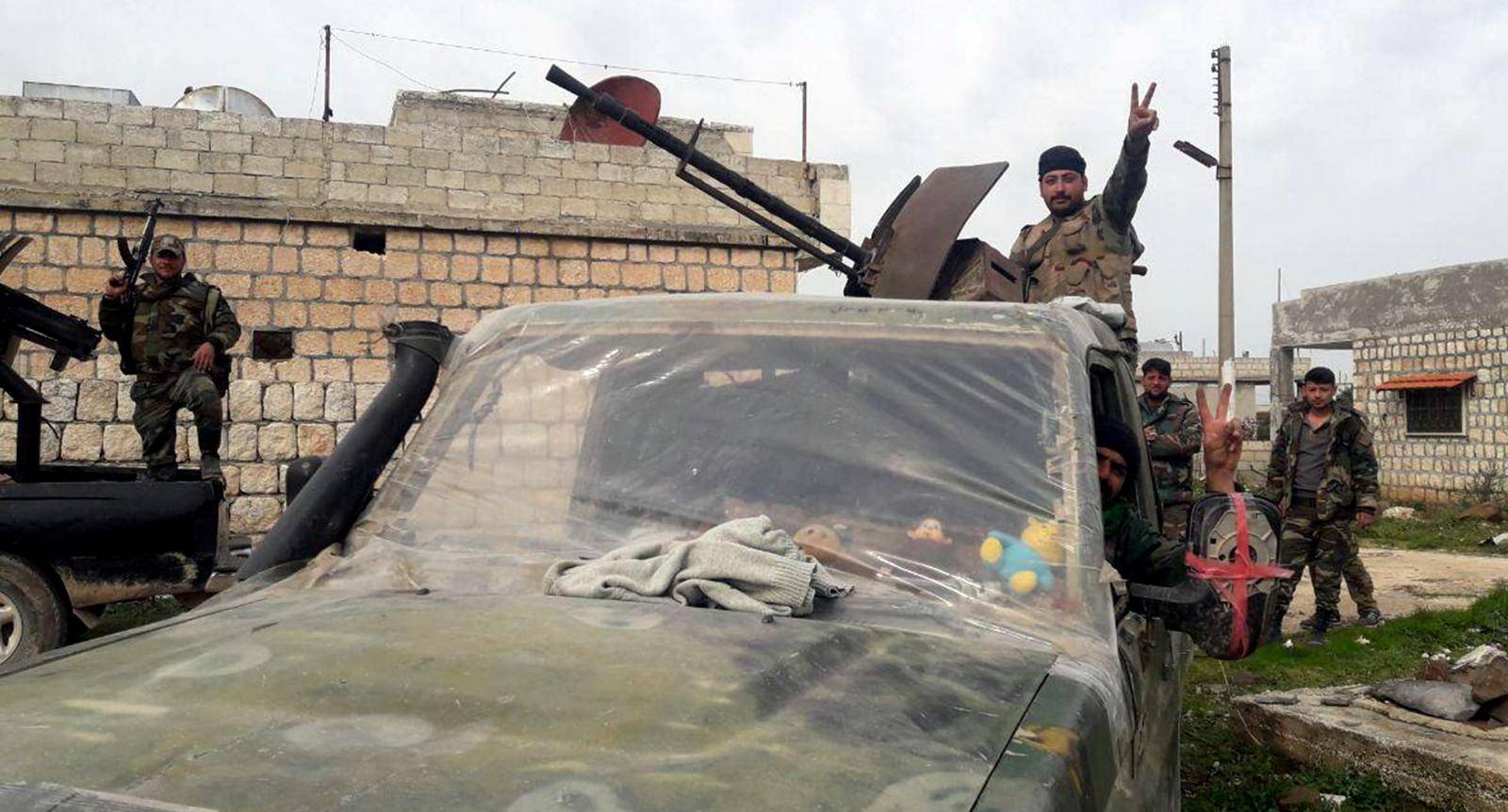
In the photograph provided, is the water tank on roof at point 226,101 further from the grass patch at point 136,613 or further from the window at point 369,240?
the grass patch at point 136,613

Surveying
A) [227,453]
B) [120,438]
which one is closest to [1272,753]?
[227,453]

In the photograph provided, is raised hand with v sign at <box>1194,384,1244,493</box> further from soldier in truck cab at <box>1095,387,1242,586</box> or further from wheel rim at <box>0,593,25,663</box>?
wheel rim at <box>0,593,25,663</box>

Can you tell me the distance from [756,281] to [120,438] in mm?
5623

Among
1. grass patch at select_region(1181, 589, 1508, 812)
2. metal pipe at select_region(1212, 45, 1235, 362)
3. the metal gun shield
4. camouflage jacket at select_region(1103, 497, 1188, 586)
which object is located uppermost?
metal pipe at select_region(1212, 45, 1235, 362)

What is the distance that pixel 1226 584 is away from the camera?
6.83 ft

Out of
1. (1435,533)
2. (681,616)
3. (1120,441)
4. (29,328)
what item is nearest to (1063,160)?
(1120,441)

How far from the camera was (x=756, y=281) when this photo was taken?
10758mm

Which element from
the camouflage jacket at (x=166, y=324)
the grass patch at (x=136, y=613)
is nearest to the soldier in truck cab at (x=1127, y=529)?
the grass patch at (x=136, y=613)

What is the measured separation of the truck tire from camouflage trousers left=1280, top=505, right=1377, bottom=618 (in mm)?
7192

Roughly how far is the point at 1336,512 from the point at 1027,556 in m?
6.62

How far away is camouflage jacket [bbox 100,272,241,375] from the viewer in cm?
759

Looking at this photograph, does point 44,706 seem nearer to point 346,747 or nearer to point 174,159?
point 346,747

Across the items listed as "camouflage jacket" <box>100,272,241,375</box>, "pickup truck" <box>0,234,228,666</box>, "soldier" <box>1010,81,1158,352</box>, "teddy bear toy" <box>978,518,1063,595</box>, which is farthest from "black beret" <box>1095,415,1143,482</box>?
"camouflage jacket" <box>100,272,241,375</box>

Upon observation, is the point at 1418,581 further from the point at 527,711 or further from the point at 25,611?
the point at 527,711
